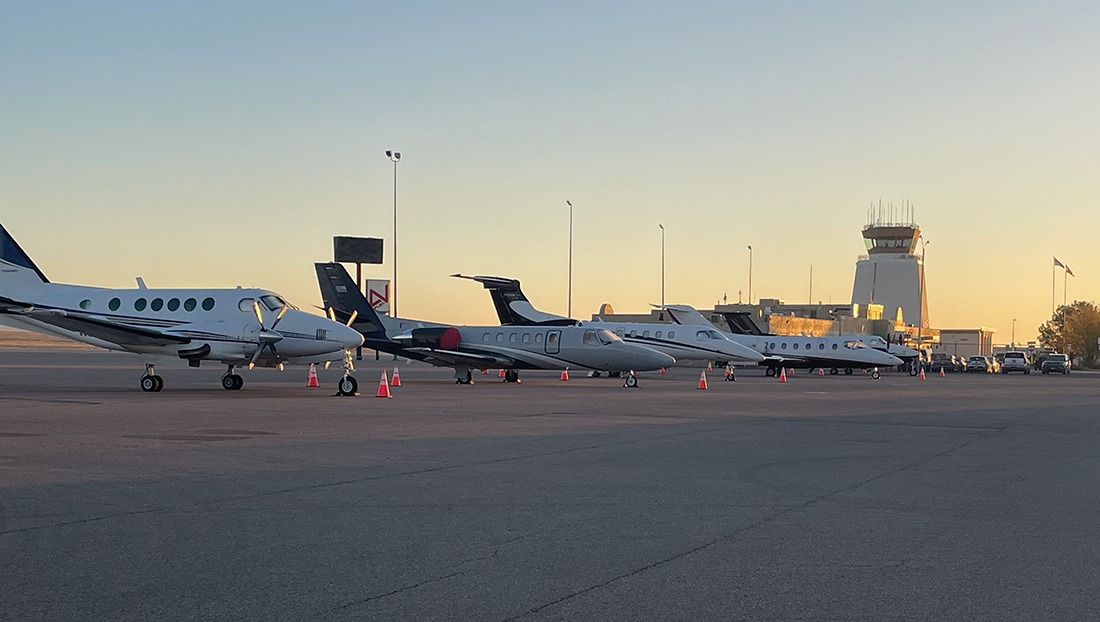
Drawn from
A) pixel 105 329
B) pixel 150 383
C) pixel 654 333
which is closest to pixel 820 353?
pixel 654 333

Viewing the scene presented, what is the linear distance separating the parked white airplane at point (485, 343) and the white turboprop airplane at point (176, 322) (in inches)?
261

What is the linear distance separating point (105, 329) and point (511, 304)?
89.1ft

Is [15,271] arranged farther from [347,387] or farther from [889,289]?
[889,289]

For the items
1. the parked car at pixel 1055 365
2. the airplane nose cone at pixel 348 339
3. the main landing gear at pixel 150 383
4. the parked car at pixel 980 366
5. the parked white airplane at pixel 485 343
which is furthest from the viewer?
the parked car at pixel 980 366

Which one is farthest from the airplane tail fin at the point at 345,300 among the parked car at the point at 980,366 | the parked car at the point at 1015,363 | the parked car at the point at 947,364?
the parked car at the point at 1015,363

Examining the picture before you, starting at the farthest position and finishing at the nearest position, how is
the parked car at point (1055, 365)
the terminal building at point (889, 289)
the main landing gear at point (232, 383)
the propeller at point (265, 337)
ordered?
1. the terminal building at point (889, 289)
2. the parked car at point (1055, 365)
3. the main landing gear at point (232, 383)
4. the propeller at point (265, 337)

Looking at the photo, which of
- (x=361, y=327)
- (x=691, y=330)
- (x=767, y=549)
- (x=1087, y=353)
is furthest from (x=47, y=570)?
(x=1087, y=353)

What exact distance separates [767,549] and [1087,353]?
136m

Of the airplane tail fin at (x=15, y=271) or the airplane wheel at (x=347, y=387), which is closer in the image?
the airplane wheel at (x=347, y=387)

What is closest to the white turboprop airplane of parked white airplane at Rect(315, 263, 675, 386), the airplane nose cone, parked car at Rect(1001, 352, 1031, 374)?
the airplane nose cone

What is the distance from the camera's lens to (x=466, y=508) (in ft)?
32.8

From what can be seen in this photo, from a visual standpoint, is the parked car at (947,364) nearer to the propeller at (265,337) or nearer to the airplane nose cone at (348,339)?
the airplane nose cone at (348,339)

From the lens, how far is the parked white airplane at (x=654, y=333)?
4816cm

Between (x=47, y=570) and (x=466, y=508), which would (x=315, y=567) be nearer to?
(x=47, y=570)
